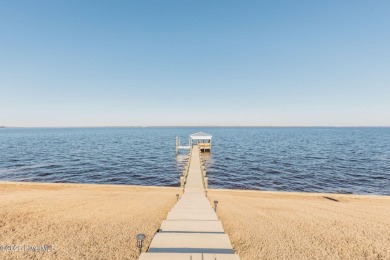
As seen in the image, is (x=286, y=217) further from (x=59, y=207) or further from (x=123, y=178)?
(x=123, y=178)

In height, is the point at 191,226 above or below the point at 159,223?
above

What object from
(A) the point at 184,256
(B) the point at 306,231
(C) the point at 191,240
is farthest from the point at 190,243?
(B) the point at 306,231

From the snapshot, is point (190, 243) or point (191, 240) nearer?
point (190, 243)

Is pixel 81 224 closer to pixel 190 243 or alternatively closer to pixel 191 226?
pixel 191 226

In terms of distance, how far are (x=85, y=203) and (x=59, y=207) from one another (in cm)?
145

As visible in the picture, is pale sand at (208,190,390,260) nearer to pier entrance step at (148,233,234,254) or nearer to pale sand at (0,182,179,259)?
pier entrance step at (148,233,234,254)

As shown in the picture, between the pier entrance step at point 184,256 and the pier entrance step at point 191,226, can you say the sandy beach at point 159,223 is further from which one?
the pier entrance step at point 184,256

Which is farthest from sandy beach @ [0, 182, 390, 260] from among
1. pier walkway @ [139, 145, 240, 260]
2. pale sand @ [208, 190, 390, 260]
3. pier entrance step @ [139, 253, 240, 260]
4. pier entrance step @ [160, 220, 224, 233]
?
pier entrance step @ [139, 253, 240, 260]

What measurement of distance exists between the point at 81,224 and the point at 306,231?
9925 millimetres

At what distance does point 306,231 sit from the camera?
8.77 meters

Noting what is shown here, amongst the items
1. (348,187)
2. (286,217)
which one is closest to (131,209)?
(286,217)

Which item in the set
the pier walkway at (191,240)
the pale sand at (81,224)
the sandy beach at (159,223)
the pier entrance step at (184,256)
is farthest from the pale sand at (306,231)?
the pale sand at (81,224)

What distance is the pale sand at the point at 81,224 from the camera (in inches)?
279

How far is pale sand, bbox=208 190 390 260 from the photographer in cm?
720
